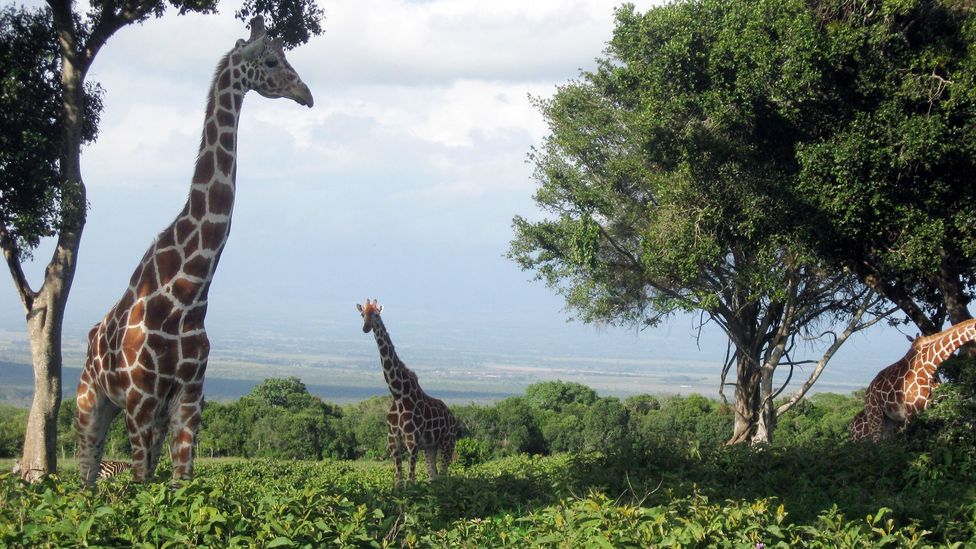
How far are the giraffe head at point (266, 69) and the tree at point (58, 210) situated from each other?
4.20 meters

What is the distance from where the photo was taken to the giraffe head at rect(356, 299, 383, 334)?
47.0ft

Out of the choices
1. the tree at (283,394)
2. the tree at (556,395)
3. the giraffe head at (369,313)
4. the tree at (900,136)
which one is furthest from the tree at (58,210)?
the tree at (556,395)

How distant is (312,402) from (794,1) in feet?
71.1

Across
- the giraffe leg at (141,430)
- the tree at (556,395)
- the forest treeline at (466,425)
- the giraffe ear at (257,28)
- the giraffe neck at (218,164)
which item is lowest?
the forest treeline at (466,425)

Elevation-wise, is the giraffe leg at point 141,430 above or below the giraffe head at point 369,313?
below

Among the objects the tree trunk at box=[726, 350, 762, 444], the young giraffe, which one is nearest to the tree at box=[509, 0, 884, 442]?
the tree trunk at box=[726, 350, 762, 444]

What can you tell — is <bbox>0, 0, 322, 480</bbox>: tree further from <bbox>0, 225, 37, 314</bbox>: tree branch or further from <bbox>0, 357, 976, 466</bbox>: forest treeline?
<bbox>0, 357, 976, 466</bbox>: forest treeline

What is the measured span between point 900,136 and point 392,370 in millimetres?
7818

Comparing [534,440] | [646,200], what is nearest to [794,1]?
[646,200]

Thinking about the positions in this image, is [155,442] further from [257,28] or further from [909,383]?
[909,383]

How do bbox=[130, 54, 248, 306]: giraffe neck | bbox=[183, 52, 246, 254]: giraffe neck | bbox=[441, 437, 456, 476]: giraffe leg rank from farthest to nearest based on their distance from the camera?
1. bbox=[441, 437, 456, 476]: giraffe leg
2. bbox=[183, 52, 246, 254]: giraffe neck
3. bbox=[130, 54, 248, 306]: giraffe neck

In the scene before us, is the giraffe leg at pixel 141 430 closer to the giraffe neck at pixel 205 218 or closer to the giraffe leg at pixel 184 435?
the giraffe leg at pixel 184 435

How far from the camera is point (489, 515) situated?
8.82 m

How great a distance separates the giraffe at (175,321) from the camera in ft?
27.8
